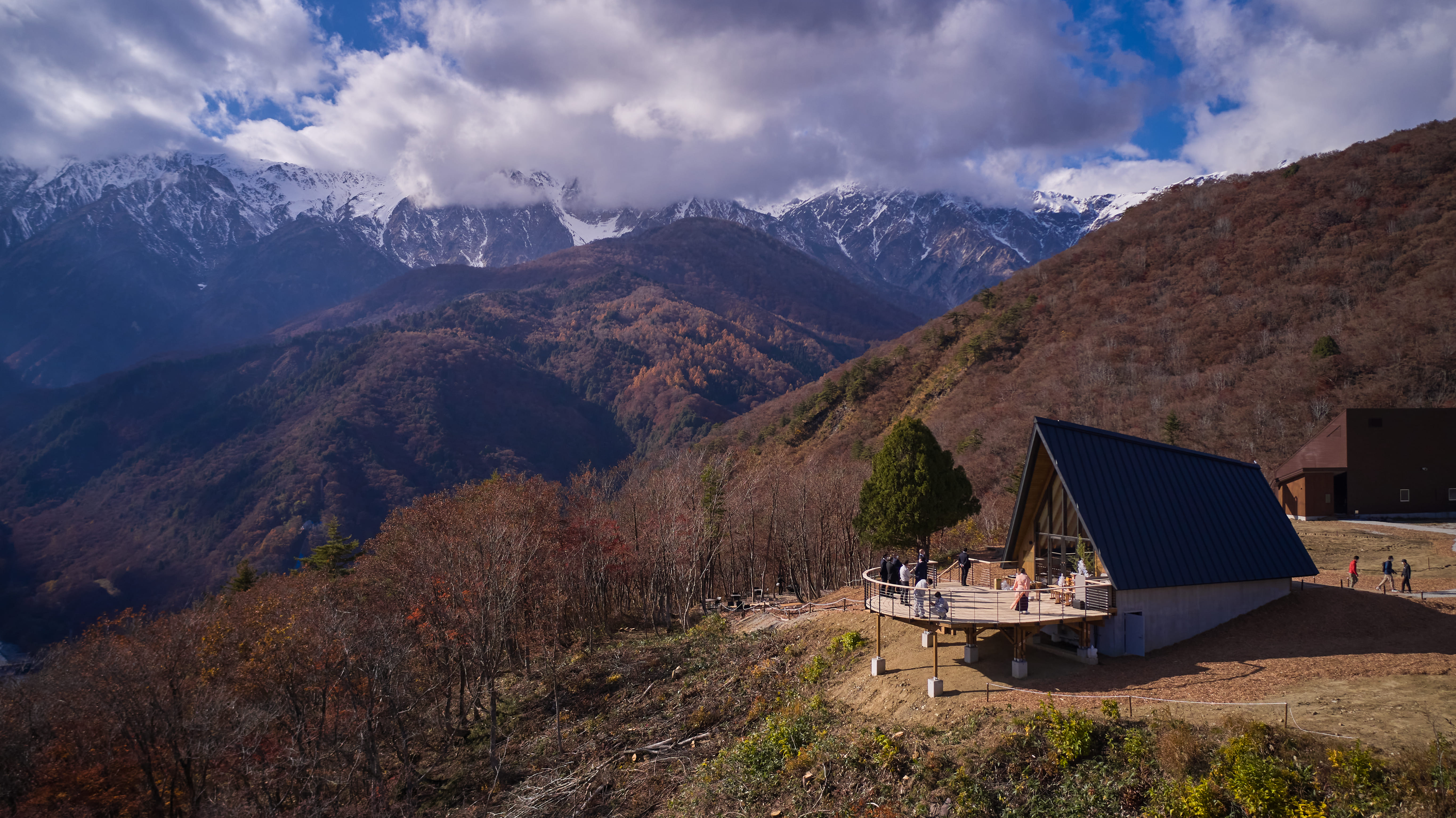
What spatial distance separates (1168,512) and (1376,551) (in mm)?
18694

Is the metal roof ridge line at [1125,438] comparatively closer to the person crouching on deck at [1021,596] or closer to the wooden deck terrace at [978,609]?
the person crouching on deck at [1021,596]

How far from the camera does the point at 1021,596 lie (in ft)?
58.5

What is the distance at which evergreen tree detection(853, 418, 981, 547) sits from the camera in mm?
31828

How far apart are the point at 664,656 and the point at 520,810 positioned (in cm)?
1046

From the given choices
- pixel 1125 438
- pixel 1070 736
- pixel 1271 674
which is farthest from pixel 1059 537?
pixel 1070 736

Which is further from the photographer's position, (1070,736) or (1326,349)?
(1326,349)

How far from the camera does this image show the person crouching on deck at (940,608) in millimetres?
17875

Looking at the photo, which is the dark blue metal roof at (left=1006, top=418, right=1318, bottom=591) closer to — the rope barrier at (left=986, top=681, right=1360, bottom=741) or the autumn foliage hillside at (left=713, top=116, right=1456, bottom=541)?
the rope barrier at (left=986, top=681, right=1360, bottom=741)

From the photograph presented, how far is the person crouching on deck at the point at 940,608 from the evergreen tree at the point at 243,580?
154 ft

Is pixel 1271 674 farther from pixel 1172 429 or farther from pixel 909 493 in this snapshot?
pixel 1172 429

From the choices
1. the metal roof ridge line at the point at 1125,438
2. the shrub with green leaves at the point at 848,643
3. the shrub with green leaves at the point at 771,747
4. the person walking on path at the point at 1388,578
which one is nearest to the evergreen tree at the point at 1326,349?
the person walking on path at the point at 1388,578

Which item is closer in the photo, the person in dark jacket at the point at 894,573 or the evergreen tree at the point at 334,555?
the person in dark jacket at the point at 894,573

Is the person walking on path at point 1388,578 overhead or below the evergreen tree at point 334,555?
overhead

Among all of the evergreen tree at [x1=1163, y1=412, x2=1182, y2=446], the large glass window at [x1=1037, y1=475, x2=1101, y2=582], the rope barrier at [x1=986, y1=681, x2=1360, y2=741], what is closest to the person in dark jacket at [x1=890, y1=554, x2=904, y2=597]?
the rope barrier at [x1=986, y1=681, x2=1360, y2=741]
